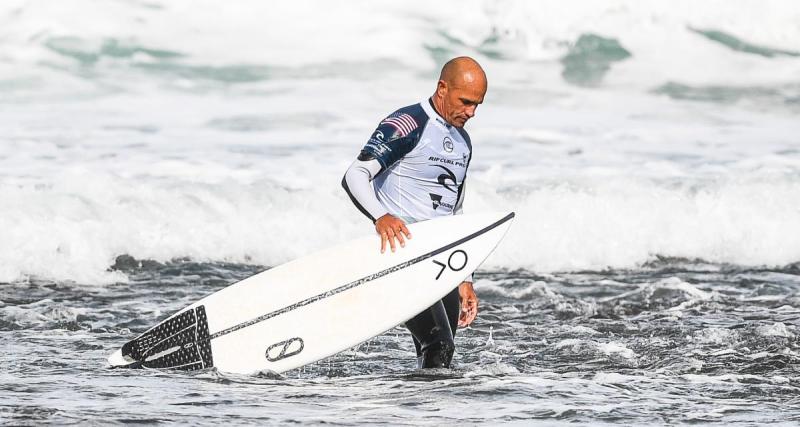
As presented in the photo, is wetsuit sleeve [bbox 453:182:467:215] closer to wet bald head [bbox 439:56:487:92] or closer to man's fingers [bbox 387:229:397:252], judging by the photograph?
man's fingers [bbox 387:229:397:252]

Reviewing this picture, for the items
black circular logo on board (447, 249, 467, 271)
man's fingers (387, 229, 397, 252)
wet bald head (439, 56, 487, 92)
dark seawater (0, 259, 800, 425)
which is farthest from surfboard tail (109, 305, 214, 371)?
wet bald head (439, 56, 487, 92)

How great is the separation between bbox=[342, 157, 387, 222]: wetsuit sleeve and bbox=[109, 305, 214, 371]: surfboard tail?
1.42 metres

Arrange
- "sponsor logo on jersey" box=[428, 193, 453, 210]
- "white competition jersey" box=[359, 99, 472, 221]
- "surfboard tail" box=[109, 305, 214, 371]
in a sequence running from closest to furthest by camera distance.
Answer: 1. "white competition jersey" box=[359, 99, 472, 221]
2. "sponsor logo on jersey" box=[428, 193, 453, 210]
3. "surfboard tail" box=[109, 305, 214, 371]

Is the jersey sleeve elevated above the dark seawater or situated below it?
above

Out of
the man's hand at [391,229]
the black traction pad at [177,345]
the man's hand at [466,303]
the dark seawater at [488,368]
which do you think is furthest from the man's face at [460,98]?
the black traction pad at [177,345]

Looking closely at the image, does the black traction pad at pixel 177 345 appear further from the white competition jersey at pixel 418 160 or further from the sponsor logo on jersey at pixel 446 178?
the sponsor logo on jersey at pixel 446 178

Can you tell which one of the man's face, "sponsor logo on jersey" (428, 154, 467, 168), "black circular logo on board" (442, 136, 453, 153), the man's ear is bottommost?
"sponsor logo on jersey" (428, 154, 467, 168)

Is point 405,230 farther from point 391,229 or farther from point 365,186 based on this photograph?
point 365,186

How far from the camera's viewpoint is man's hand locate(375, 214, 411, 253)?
17.5 ft

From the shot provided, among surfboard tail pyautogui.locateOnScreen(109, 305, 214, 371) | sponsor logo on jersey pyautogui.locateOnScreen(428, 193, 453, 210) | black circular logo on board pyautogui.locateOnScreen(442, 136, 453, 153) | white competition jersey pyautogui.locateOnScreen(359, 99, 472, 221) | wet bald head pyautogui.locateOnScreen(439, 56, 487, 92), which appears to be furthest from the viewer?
surfboard tail pyautogui.locateOnScreen(109, 305, 214, 371)

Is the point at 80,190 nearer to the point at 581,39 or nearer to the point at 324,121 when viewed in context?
the point at 324,121

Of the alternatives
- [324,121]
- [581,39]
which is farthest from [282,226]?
[581,39]

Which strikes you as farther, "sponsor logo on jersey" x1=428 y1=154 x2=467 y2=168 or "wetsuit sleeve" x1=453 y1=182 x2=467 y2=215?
"wetsuit sleeve" x1=453 y1=182 x2=467 y2=215

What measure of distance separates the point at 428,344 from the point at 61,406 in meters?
1.85
